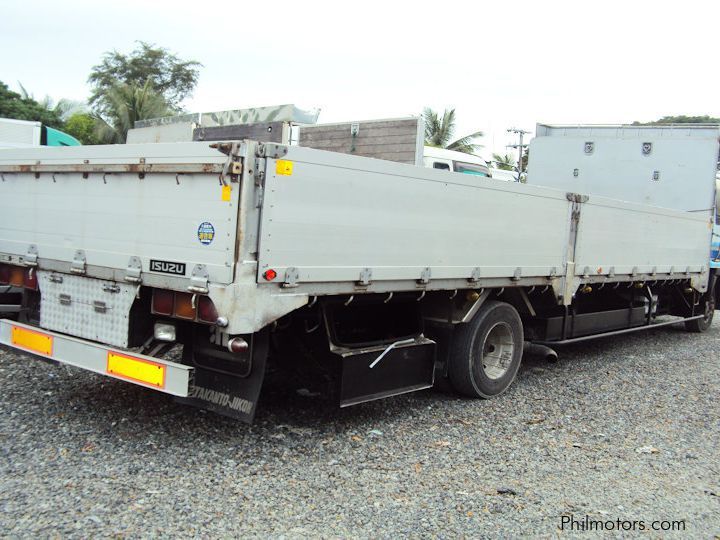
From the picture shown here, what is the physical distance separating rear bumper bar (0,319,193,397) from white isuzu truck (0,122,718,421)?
0.01 meters

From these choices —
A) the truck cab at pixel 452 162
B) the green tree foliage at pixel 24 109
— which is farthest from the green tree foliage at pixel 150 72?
the truck cab at pixel 452 162

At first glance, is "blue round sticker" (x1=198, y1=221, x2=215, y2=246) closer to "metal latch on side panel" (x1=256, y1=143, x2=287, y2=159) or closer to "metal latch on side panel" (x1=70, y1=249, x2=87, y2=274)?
"metal latch on side panel" (x1=256, y1=143, x2=287, y2=159)

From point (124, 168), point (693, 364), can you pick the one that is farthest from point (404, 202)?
point (693, 364)

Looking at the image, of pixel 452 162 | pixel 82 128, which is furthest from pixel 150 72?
pixel 452 162

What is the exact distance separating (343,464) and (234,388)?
87 cm

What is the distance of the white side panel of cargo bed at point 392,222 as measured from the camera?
4.02m

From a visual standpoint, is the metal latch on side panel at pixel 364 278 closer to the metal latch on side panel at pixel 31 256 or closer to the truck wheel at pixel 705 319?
the metal latch on side panel at pixel 31 256

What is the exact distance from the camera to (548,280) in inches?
260

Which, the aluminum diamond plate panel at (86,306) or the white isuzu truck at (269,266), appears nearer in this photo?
the white isuzu truck at (269,266)

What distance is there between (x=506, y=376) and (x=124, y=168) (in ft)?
13.1

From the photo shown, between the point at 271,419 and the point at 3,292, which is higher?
the point at 3,292

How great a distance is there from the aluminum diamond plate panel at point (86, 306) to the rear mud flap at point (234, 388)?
0.57 meters

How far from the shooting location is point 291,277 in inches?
159

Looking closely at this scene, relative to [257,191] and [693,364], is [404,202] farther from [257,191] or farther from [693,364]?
[693,364]
